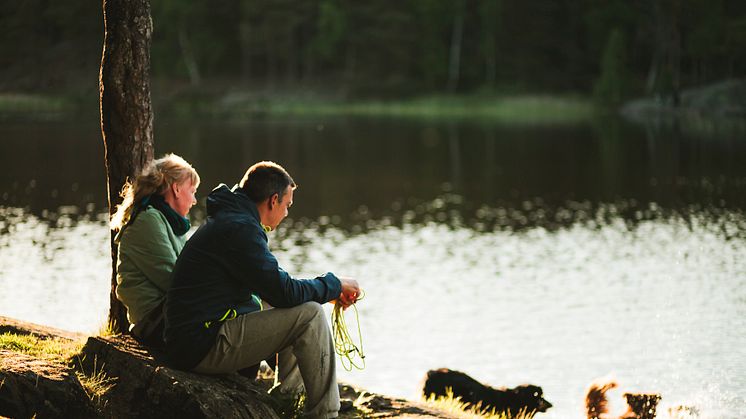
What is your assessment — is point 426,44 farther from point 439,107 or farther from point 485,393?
point 485,393

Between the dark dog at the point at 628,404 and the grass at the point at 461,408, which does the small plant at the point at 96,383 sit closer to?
the grass at the point at 461,408

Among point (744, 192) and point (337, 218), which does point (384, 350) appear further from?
point (744, 192)

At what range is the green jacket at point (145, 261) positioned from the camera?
5199 mm

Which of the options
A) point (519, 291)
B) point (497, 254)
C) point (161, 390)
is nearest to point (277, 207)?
point (161, 390)

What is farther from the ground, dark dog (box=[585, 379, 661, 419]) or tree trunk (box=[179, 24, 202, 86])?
tree trunk (box=[179, 24, 202, 86])

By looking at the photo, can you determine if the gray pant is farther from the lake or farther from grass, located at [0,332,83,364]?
the lake

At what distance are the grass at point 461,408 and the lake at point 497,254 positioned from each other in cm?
145

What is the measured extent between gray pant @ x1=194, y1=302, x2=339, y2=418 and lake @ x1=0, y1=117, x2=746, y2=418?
15.8 feet

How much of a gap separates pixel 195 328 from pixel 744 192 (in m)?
23.2

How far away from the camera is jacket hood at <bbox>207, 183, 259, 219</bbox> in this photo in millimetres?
4691

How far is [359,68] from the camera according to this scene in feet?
232

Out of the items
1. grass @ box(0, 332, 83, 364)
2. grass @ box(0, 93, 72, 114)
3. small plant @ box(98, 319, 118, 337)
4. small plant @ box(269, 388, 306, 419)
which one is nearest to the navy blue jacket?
small plant @ box(269, 388, 306, 419)

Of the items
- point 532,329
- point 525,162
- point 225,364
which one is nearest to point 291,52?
point 525,162

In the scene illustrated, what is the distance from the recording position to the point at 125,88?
6.95m
